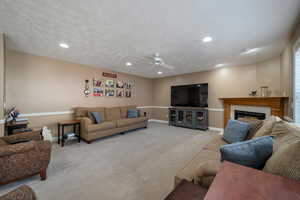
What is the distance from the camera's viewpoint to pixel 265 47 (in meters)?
2.87

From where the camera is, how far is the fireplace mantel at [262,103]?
313cm

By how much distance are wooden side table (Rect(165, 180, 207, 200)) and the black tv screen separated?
14.8 feet

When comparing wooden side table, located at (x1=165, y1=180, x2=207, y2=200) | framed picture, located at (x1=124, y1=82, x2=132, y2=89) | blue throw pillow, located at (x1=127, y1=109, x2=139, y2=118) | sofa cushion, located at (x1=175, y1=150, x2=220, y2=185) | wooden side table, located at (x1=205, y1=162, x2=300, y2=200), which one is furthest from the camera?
Result: framed picture, located at (x1=124, y1=82, x2=132, y2=89)

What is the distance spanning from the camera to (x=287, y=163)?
831 mm

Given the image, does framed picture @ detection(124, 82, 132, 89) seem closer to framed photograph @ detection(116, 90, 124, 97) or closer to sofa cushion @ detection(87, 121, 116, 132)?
framed photograph @ detection(116, 90, 124, 97)

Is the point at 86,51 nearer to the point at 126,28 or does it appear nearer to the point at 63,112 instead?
the point at 126,28

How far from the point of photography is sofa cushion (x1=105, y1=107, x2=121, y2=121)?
14.5 ft

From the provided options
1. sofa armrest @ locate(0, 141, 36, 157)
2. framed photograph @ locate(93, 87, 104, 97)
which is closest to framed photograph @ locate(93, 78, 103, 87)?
framed photograph @ locate(93, 87, 104, 97)

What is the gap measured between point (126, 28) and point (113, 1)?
23.4 inches

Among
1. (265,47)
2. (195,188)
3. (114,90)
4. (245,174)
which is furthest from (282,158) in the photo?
(114,90)

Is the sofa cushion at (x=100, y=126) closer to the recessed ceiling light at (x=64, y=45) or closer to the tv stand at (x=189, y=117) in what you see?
the recessed ceiling light at (x=64, y=45)

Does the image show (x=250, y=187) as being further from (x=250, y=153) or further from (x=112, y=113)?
(x=112, y=113)

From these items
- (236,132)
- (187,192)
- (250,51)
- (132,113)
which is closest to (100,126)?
(132,113)

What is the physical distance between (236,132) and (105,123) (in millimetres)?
3309
